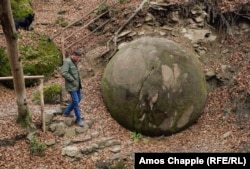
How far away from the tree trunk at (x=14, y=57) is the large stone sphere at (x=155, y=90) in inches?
86.8

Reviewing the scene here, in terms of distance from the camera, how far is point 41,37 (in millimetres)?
12219

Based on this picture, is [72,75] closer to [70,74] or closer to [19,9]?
[70,74]

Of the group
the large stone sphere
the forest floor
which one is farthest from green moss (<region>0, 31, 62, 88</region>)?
the large stone sphere

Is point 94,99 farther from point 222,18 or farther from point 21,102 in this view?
point 222,18

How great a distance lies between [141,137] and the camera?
9.04 m

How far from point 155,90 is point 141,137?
4.05 feet

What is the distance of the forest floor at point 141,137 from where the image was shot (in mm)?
7941

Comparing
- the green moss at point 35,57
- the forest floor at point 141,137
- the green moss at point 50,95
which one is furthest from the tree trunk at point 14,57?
the green moss at point 35,57

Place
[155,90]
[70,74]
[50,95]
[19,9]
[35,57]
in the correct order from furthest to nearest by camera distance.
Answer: [19,9], [35,57], [50,95], [155,90], [70,74]

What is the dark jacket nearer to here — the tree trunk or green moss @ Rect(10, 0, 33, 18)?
the tree trunk

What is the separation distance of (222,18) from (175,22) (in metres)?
1.53

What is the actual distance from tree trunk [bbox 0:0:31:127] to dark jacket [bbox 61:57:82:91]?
1.02 metres

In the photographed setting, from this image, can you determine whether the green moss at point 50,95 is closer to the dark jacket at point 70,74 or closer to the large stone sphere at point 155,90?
the dark jacket at point 70,74

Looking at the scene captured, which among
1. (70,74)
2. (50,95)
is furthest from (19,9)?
(70,74)
